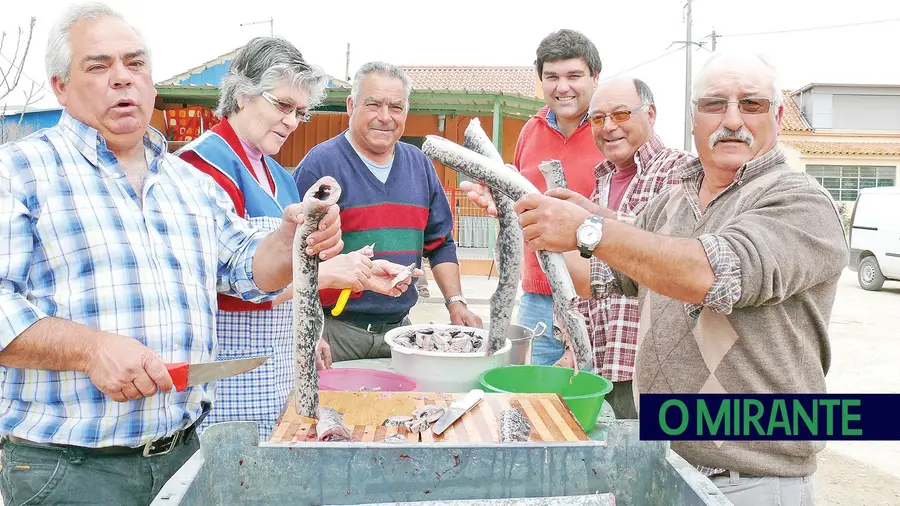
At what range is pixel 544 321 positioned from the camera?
440cm

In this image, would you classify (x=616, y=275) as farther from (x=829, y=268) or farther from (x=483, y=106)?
(x=483, y=106)

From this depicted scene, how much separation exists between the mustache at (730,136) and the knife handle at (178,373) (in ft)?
6.16

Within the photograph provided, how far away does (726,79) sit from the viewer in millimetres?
2258

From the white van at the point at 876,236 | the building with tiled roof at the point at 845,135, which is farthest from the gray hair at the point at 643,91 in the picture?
the building with tiled roof at the point at 845,135

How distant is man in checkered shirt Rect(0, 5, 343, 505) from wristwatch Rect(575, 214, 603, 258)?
0.77 m

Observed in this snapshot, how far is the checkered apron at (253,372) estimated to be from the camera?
110 inches

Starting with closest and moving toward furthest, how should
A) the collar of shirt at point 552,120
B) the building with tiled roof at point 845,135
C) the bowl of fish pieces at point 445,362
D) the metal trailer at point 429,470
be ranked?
the metal trailer at point 429,470
the bowl of fish pieces at point 445,362
the collar of shirt at point 552,120
the building with tiled roof at point 845,135

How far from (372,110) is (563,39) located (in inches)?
54.2

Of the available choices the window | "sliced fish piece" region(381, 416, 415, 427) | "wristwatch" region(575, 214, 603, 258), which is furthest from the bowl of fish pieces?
the window

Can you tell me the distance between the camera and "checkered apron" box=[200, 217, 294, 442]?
9.18 ft

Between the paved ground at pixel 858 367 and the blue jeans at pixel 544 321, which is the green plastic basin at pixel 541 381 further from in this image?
the paved ground at pixel 858 367

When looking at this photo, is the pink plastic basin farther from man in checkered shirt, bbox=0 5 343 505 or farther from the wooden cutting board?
man in checkered shirt, bbox=0 5 343 505

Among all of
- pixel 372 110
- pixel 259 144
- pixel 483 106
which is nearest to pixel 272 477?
pixel 259 144

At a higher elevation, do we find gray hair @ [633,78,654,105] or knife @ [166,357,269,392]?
gray hair @ [633,78,654,105]
